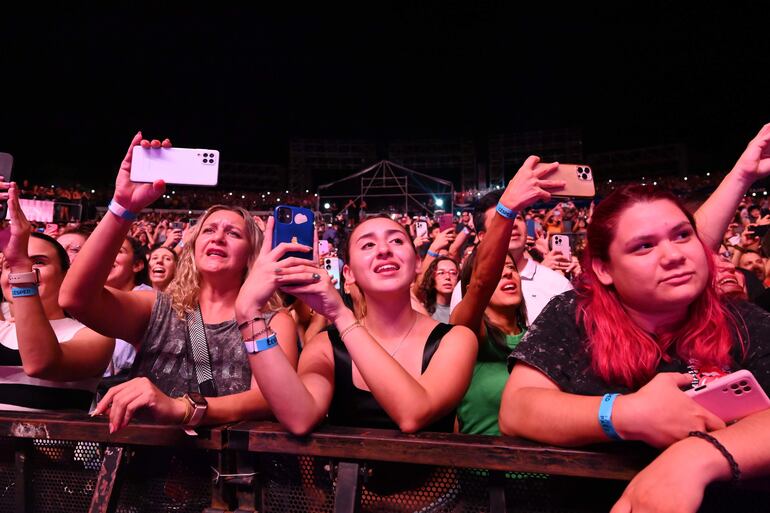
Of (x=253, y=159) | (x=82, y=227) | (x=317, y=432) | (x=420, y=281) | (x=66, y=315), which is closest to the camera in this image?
(x=317, y=432)

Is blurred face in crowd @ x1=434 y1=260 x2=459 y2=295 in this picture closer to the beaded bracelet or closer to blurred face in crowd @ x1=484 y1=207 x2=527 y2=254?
blurred face in crowd @ x1=484 y1=207 x2=527 y2=254

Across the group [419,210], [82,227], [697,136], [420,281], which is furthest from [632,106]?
[82,227]

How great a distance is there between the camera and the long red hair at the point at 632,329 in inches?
53.0

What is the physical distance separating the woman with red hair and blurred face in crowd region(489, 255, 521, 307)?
123 centimetres

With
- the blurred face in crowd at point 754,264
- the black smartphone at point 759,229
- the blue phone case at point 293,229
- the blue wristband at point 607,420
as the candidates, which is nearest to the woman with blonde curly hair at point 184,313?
the blue phone case at point 293,229

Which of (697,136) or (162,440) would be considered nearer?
(162,440)

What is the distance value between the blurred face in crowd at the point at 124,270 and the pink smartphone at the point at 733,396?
3.11 meters

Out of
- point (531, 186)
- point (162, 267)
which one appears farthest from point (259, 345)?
point (162, 267)

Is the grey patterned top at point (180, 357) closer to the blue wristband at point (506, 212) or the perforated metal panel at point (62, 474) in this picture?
the perforated metal panel at point (62, 474)

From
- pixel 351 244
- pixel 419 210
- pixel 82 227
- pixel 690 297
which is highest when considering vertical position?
pixel 419 210

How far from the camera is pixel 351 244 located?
6.57 ft

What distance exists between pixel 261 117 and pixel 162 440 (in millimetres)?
30117

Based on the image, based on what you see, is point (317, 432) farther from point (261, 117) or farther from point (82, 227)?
point (261, 117)

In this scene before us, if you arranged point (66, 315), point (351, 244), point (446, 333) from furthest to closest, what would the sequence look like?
1. point (66, 315)
2. point (351, 244)
3. point (446, 333)
